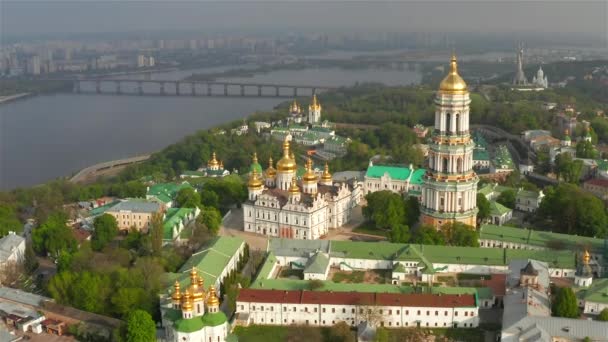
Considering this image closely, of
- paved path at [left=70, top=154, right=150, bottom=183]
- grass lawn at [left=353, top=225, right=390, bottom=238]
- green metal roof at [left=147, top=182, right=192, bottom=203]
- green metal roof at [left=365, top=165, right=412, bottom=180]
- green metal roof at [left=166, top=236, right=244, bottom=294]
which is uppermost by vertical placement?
green metal roof at [left=365, top=165, right=412, bottom=180]

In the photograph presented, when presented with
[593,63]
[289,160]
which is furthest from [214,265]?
[593,63]

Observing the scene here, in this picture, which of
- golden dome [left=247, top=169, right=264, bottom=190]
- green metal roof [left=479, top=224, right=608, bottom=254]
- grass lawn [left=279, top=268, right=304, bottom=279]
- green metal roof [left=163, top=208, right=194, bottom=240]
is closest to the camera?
grass lawn [left=279, top=268, right=304, bottom=279]

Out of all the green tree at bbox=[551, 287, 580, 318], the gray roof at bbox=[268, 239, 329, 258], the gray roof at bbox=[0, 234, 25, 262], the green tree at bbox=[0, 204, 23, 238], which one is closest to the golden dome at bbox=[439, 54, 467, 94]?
the gray roof at bbox=[268, 239, 329, 258]

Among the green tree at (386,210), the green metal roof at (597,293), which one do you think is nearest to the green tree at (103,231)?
the green tree at (386,210)

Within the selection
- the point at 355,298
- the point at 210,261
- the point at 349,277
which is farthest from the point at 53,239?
the point at 355,298

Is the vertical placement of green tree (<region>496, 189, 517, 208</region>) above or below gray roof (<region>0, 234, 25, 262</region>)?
above

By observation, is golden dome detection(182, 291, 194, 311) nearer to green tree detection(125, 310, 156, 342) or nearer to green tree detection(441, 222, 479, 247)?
green tree detection(125, 310, 156, 342)

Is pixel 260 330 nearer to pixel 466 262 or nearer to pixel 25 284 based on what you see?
pixel 466 262
